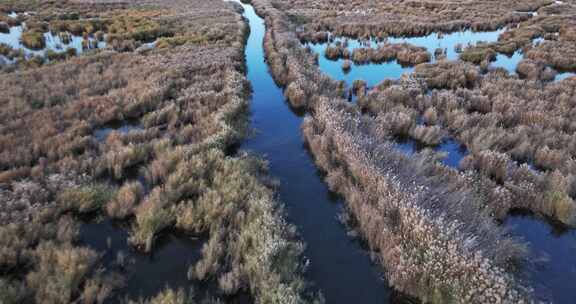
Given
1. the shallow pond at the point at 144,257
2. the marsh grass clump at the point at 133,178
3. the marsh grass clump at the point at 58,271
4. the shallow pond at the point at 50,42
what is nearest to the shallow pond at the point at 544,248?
the marsh grass clump at the point at 133,178

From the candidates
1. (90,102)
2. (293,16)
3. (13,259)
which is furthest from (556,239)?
(293,16)

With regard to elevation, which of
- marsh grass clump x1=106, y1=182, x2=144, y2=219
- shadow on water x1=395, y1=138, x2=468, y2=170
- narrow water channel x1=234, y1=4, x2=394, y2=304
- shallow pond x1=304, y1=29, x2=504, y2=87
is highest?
shallow pond x1=304, y1=29, x2=504, y2=87

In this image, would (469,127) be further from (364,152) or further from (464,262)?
(464,262)

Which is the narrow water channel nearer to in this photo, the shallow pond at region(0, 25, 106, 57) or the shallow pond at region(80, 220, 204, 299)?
the shallow pond at region(80, 220, 204, 299)

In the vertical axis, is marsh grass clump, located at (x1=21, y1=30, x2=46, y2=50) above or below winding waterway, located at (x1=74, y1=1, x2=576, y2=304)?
above

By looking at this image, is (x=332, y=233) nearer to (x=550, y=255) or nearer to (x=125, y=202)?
(x=550, y=255)

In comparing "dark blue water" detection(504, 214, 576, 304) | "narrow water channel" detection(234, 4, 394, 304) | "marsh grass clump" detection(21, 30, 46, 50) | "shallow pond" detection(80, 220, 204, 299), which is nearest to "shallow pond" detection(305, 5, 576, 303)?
"dark blue water" detection(504, 214, 576, 304)

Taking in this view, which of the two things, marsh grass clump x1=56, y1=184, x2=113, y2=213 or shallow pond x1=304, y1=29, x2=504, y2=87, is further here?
shallow pond x1=304, y1=29, x2=504, y2=87

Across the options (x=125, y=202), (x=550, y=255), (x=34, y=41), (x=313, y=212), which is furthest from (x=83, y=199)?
(x=34, y=41)
